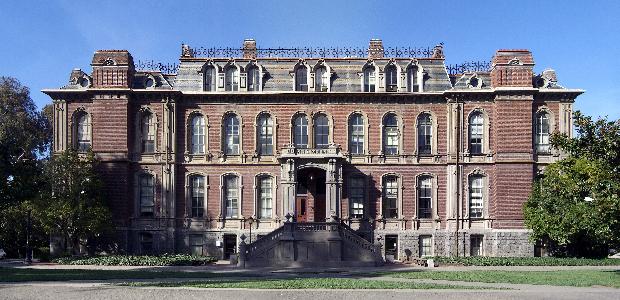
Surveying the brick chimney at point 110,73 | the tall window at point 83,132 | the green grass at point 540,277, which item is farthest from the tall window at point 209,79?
the green grass at point 540,277

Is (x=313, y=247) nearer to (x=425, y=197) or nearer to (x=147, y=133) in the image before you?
(x=425, y=197)

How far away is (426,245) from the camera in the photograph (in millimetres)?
44281

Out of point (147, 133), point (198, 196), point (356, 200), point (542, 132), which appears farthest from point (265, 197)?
point (542, 132)

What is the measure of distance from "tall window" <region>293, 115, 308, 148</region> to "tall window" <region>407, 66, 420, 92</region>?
740 centimetres

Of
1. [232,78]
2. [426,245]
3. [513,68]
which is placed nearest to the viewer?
[513,68]

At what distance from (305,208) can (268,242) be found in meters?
5.93

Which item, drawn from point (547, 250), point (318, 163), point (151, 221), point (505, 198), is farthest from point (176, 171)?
point (547, 250)

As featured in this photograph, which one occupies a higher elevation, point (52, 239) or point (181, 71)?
point (181, 71)

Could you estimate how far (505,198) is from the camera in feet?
140

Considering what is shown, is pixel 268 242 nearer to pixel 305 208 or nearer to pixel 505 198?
pixel 305 208

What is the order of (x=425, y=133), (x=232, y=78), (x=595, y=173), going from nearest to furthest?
(x=595, y=173) < (x=425, y=133) < (x=232, y=78)

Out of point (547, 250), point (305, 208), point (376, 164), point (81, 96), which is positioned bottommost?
point (547, 250)

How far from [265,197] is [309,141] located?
4798 mm

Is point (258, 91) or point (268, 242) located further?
point (258, 91)
